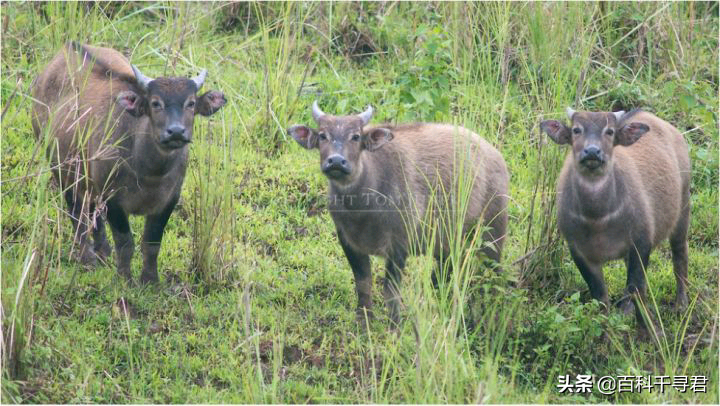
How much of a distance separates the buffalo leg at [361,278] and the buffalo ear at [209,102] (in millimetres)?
1312

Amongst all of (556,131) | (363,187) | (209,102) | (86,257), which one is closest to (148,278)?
(86,257)

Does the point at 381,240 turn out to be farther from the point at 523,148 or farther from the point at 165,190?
the point at 523,148

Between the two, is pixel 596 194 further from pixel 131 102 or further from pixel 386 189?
pixel 131 102

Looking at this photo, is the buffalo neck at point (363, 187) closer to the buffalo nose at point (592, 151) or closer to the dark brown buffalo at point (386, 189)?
the dark brown buffalo at point (386, 189)

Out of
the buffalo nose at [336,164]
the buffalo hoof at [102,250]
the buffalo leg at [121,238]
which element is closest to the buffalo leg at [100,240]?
the buffalo hoof at [102,250]

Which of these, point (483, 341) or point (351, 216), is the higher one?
point (351, 216)

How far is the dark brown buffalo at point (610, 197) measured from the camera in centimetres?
706

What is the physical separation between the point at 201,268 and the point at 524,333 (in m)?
2.41

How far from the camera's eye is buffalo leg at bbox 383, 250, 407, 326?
7.21 m

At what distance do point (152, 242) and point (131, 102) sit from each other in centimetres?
103

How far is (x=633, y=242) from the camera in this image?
7.30 meters

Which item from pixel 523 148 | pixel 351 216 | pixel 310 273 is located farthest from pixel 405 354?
pixel 523 148

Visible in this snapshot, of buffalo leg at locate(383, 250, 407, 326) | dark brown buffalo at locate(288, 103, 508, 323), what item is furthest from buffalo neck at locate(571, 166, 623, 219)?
buffalo leg at locate(383, 250, 407, 326)

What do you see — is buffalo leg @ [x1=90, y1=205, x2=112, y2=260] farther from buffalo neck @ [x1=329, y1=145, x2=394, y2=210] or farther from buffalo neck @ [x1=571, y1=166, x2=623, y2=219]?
buffalo neck @ [x1=571, y1=166, x2=623, y2=219]
